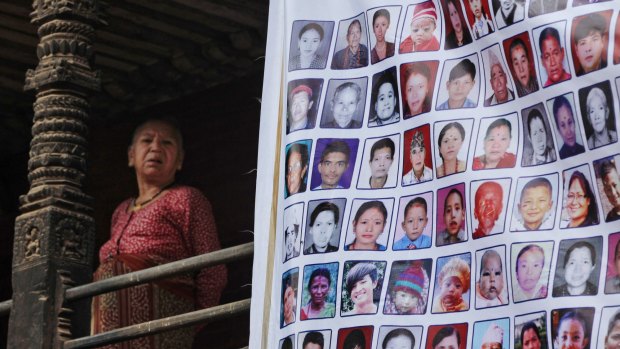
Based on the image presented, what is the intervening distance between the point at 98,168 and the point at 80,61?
2.47 m

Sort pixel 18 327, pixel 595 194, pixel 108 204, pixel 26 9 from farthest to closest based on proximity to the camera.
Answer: pixel 108 204
pixel 26 9
pixel 18 327
pixel 595 194

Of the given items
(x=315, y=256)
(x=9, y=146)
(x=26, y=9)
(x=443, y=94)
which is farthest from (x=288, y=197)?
(x=9, y=146)

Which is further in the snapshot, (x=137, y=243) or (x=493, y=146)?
(x=137, y=243)

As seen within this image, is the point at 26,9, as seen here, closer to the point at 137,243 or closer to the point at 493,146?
the point at 137,243

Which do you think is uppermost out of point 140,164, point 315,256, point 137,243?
point 140,164

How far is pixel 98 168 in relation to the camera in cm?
938

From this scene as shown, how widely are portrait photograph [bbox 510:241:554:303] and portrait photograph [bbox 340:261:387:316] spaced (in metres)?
0.51

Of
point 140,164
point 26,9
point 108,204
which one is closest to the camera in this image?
point 140,164

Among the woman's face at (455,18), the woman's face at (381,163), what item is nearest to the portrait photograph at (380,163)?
the woman's face at (381,163)

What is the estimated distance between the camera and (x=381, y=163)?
5.47 metres

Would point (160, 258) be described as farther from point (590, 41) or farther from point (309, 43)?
point (590, 41)

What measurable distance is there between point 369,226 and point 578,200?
2.60ft

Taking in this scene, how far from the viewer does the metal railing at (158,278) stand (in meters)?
6.02

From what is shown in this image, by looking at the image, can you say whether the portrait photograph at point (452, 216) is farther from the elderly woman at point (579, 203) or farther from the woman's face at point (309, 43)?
the woman's face at point (309, 43)
